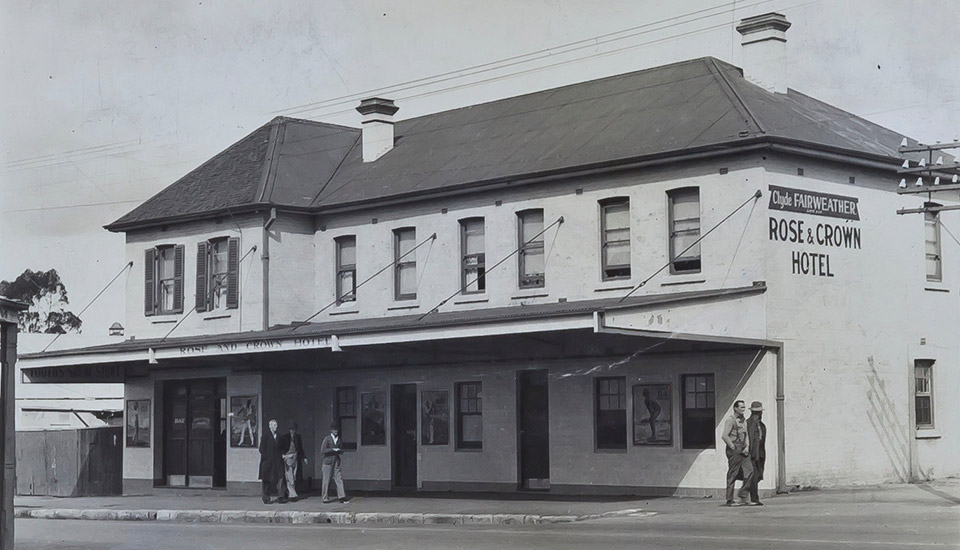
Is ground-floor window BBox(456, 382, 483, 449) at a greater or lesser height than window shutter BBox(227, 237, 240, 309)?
lesser

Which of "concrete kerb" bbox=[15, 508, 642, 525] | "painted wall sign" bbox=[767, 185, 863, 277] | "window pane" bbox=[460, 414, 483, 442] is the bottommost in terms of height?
"concrete kerb" bbox=[15, 508, 642, 525]

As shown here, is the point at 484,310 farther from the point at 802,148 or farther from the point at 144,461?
the point at 144,461

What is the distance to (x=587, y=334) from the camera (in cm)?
2492

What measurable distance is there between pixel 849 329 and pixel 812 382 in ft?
5.21

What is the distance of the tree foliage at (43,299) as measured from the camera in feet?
221

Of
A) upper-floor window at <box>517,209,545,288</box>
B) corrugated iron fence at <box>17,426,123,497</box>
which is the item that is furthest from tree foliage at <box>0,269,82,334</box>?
upper-floor window at <box>517,209,545,288</box>

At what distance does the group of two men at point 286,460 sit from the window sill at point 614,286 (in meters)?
6.19

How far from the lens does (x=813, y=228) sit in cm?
2622

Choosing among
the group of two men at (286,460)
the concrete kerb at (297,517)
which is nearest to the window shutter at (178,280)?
the group of two men at (286,460)

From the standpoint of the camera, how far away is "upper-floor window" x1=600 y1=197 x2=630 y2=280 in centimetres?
2756

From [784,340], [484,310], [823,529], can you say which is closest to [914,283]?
[784,340]

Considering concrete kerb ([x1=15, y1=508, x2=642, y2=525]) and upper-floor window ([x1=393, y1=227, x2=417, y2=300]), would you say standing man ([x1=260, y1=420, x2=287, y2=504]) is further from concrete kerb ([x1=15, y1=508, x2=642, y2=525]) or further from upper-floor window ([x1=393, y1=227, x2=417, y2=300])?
upper-floor window ([x1=393, y1=227, x2=417, y2=300])

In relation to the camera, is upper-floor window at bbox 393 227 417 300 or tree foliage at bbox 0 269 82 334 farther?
tree foliage at bbox 0 269 82 334

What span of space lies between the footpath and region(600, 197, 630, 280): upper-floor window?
4603mm
